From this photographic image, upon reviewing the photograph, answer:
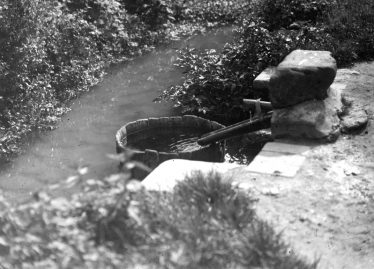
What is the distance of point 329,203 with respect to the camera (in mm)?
4531

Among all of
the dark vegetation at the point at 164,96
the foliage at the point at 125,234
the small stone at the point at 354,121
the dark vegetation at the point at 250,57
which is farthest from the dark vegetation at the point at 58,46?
the foliage at the point at 125,234

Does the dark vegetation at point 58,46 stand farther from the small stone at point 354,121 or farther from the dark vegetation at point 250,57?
the small stone at point 354,121

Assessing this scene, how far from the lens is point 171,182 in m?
4.64

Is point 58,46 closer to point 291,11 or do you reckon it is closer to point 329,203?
point 291,11

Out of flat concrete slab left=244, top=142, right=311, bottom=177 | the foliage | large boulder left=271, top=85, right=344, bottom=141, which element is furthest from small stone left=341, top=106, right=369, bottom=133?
the foliage

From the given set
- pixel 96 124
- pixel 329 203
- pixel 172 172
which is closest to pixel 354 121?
pixel 329 203

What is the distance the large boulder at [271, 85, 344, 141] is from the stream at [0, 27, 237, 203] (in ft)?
7.45

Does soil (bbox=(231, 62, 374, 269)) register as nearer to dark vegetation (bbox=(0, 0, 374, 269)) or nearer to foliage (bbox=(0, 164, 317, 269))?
dark vegetation (bbox=(0, 0, 374, 269))

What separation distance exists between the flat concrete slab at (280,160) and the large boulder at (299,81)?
487 millimetres

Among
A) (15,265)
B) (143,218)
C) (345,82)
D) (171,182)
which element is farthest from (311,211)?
(345,82)

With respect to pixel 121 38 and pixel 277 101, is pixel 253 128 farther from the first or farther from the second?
pixel 121 38

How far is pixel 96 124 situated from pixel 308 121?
3803 mm

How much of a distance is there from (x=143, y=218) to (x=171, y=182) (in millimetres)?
1177

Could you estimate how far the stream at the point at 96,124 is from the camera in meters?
6.96
